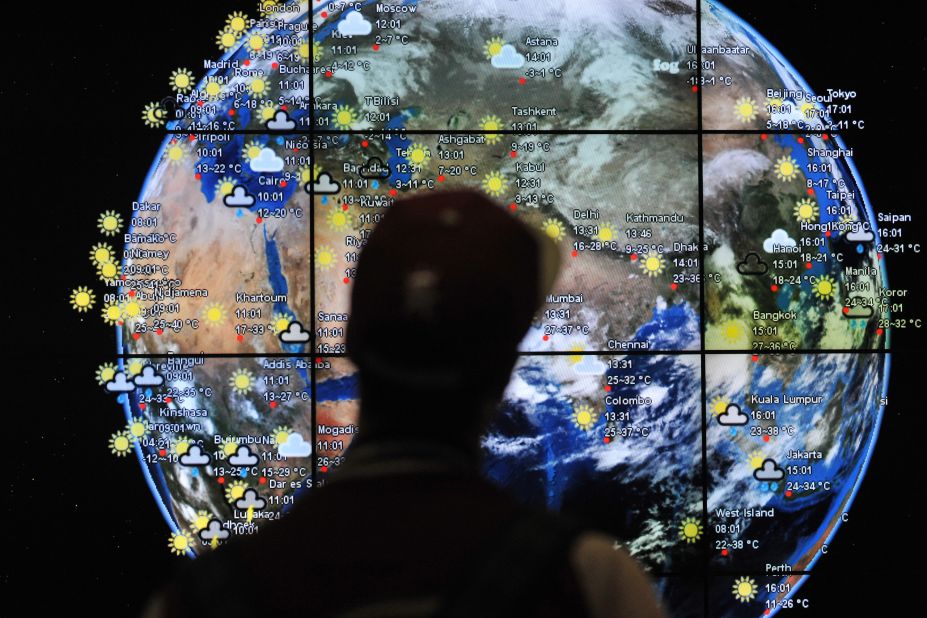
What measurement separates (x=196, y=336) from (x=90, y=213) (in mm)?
400

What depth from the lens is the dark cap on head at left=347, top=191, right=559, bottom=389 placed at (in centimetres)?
80

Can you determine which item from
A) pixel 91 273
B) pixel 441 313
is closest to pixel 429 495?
pixel 441 313

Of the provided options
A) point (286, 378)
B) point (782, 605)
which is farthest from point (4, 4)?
point (782, 605)

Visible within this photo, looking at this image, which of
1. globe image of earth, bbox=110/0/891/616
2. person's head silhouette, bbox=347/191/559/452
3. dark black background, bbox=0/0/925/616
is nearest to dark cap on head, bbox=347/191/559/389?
person's head silhouette, bbox=347/191/559/452

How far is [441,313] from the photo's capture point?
2.63 ft

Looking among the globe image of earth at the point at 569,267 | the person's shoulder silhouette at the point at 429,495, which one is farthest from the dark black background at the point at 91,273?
the person's shoulder silhouette at the point at 429,495

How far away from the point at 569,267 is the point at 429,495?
1695mm

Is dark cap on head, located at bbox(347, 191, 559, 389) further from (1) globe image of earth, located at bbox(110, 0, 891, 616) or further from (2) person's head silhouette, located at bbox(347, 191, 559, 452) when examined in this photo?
(1) globe image of earth, located at bbox(110, 0, 891, 616)

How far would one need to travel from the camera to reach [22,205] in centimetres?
245

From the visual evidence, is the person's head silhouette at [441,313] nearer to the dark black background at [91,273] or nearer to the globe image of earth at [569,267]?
the globe image of earth at [569,267]

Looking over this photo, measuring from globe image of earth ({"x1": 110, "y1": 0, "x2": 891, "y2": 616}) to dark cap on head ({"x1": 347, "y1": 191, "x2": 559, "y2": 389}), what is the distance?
1.58 m

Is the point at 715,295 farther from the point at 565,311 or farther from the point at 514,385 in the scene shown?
the point at 514,385

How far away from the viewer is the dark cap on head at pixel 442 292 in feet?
2.63

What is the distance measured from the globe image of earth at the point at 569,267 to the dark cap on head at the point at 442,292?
5.19ft
